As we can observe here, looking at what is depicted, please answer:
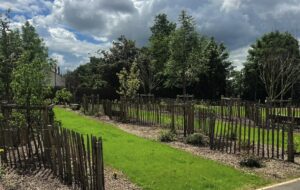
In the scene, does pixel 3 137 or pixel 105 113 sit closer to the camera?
pixel 3 137

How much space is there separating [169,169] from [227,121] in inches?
461

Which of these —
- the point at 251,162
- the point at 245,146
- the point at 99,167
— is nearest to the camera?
the point at 99,167

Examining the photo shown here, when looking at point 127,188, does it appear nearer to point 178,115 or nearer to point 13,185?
point 13,185

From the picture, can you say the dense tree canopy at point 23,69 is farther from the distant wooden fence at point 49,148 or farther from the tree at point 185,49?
the tree at point 185,49

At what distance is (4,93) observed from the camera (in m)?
20.8

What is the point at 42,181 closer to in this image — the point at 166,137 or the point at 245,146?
the point at 245,146

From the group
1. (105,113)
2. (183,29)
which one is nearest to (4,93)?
(105,113)

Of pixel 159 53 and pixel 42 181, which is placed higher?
pixel 159 53

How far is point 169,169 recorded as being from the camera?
35.5 feet

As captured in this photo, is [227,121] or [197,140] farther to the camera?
[227,121]

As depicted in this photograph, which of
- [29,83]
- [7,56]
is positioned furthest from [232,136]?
[7,56]

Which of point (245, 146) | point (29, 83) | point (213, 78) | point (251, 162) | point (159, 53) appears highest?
point (159, 53)

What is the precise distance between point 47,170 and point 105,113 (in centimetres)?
1725

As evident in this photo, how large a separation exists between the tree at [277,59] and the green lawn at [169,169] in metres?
23.3
